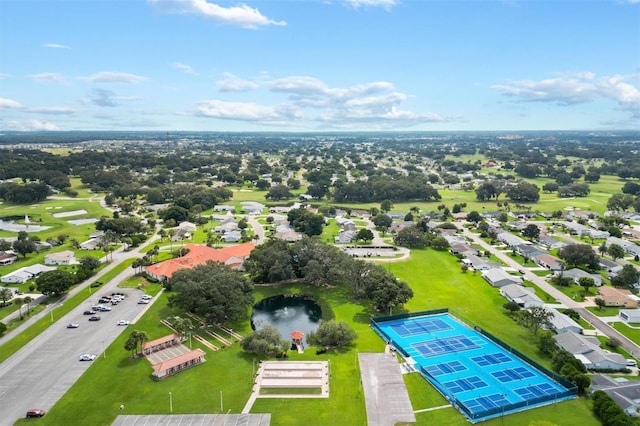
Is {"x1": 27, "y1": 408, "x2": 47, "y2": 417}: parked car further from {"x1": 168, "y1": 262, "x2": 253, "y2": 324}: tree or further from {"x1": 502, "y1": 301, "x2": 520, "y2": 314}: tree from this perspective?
{"x1": 502, "y1": 301, "x2": 520, "y2": 314}: tree

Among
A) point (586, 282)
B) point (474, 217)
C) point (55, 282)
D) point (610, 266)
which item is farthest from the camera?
point (474, 217)

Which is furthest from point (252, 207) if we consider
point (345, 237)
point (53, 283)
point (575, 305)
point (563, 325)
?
point (563, 325)

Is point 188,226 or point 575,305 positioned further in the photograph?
point 188,226

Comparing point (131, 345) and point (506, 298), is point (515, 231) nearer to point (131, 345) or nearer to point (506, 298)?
point (506, 298)

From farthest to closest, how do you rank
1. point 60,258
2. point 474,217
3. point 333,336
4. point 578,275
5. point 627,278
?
point 474,217 < point 60,258 < point 578,275 < point 627,278 < point 333,336

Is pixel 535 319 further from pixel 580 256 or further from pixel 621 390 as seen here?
pixel 580 256
